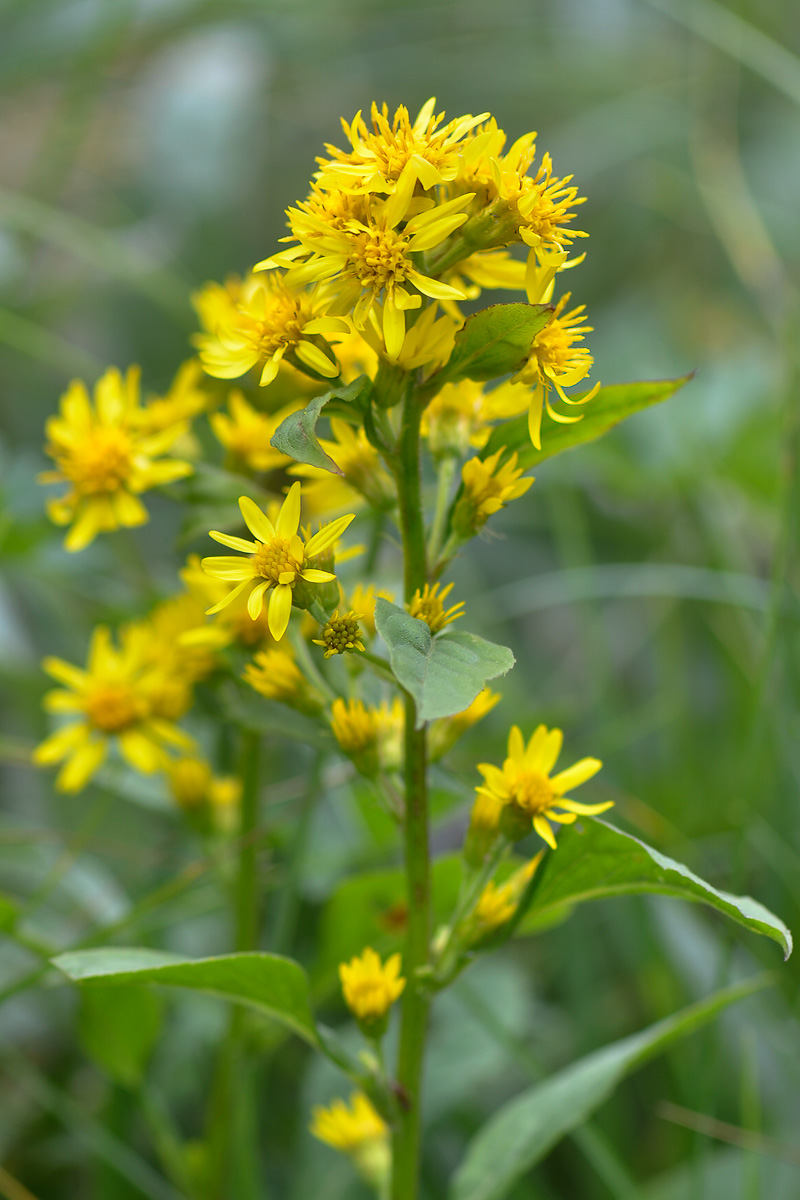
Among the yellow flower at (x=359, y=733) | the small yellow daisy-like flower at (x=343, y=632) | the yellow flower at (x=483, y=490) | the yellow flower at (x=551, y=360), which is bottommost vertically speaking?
the yellow flower at (x=359, y=733)

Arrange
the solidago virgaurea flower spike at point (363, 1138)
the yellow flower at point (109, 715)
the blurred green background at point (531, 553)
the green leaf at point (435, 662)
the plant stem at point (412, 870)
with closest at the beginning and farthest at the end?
the green leaf at point (435, 662)
the plant stem at point (412, 870)
the solidago virgaurea flower spike at point (363, 1138)
the yellow flower at point (109, 715)
the blurred green background at point (531, 553)

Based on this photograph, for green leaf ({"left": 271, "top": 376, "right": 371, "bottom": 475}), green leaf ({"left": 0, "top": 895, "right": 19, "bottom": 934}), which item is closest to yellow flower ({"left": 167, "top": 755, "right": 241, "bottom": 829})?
green leaf ({"left": 0, "top": 895, "right": 19, "bottom": 934})

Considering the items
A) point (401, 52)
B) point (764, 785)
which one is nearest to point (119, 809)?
point (764, 785)

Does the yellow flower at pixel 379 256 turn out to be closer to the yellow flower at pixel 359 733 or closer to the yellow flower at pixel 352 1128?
the yellow flower at pixel 359 733

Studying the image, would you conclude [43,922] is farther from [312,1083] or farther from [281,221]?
[281,221]

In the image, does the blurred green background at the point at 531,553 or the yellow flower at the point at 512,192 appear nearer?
the yellow flower at the point at 512,192

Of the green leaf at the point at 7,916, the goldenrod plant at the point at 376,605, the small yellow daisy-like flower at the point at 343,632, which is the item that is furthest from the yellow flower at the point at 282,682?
the green leaf at the point at 7,916

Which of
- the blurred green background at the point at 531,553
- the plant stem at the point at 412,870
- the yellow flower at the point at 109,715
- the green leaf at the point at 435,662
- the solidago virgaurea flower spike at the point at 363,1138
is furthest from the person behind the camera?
the blurred green background at the point at 531,553
